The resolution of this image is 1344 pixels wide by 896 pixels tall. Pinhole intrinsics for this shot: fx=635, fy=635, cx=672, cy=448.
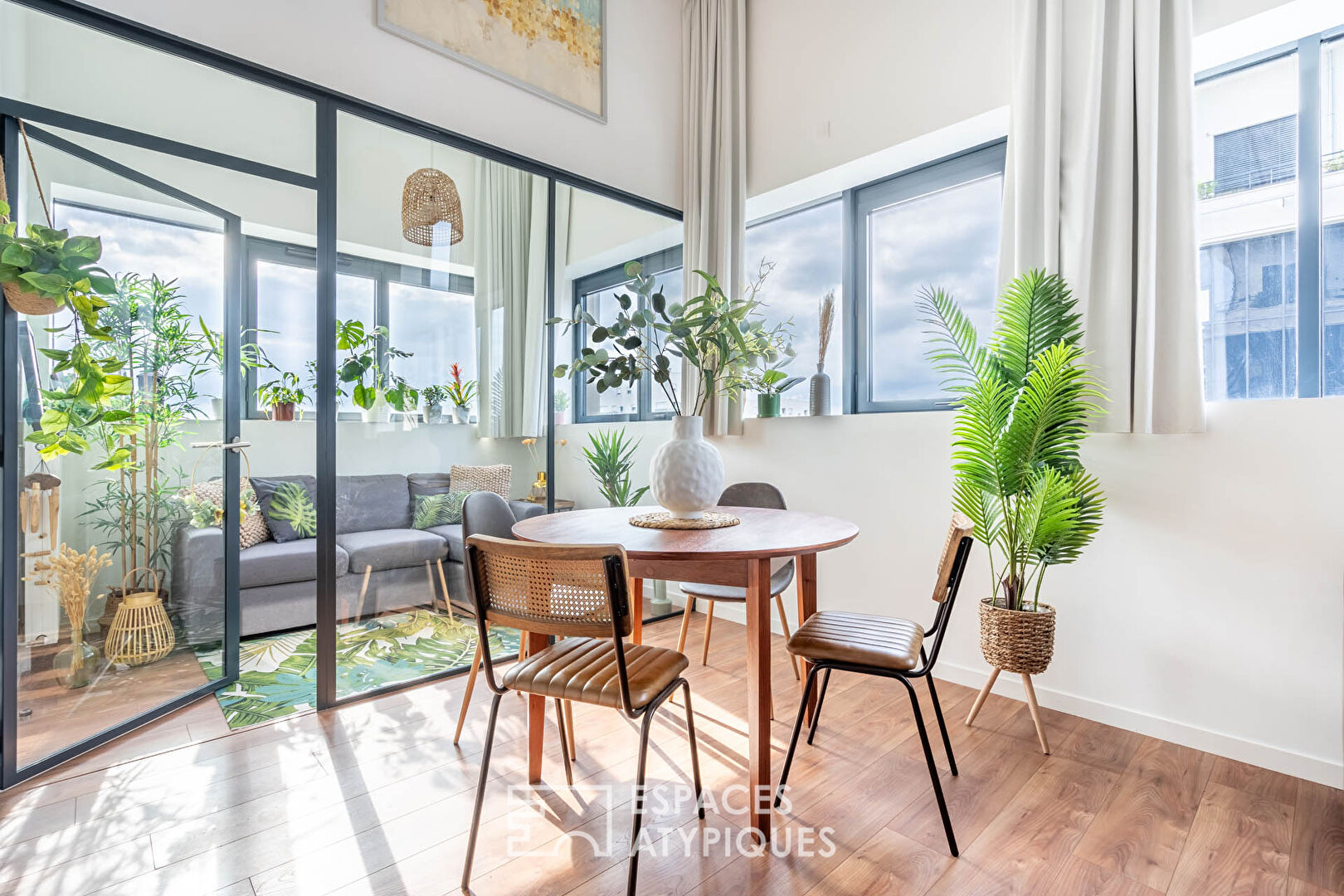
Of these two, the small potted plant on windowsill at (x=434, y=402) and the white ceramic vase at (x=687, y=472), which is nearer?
the white ceramic vase at (x=687, y=472)

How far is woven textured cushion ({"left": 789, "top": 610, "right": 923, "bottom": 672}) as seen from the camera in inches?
65.5

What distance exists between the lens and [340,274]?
246 centimetres

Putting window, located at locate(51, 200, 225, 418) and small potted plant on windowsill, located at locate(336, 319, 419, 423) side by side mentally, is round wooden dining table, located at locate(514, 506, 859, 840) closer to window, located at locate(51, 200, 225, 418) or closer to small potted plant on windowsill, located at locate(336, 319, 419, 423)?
small potted plant on windowsill, located at locate(336, 319, 419, 423)

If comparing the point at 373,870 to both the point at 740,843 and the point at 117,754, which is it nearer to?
the point at 740,843

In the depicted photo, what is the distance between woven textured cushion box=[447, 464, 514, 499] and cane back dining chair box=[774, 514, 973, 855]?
1.62 meters

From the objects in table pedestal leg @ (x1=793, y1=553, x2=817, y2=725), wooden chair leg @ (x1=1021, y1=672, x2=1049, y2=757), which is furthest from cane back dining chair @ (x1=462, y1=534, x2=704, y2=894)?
wooden chair leg @ (x1=1021, y1=672, x2=1049, y2=757)

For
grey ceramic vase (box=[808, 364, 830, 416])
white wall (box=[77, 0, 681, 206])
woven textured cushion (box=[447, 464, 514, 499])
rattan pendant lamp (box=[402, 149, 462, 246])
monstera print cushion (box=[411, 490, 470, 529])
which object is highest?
white wall (box=[77, 0, 681, 206])

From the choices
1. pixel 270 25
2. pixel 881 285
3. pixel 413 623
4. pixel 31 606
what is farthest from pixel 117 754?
pixel 881 285

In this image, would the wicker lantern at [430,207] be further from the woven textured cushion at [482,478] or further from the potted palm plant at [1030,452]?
the potted palm plant at [1030,452]

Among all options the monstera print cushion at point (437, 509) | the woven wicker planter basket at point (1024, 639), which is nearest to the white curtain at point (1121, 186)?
the woven wicker planter basket at point (1024, 639)

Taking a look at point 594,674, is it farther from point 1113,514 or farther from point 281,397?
point 1113,514

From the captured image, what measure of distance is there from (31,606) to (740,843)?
2.23 meters

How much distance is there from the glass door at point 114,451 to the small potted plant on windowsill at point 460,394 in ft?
→ 2.52

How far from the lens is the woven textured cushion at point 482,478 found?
2.79 meters
